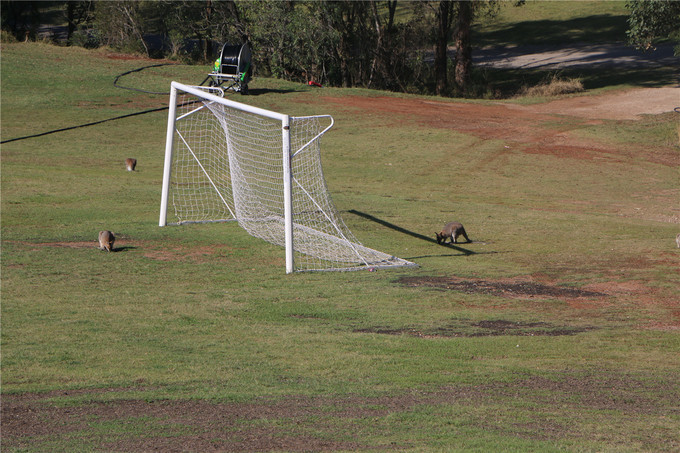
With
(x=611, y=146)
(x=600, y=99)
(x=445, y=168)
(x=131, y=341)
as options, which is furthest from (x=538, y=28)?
(x=131, y=341)

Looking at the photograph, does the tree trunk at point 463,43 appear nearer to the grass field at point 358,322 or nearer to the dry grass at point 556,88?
the dry grass at point 556,88

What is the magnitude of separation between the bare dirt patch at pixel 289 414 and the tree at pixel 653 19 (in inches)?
1107

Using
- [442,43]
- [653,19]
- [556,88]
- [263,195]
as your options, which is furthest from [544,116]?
[263,195]

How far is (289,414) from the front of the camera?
605cm

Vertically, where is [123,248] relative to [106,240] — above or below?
below

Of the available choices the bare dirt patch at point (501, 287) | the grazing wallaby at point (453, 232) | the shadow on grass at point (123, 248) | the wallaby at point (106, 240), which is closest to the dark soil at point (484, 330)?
the bare dirt patch at point (501, 287)

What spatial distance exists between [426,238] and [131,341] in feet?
26.5

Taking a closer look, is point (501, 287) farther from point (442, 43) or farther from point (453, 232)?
point (442, 43)

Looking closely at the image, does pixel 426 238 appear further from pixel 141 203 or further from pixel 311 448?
pixel 311 448

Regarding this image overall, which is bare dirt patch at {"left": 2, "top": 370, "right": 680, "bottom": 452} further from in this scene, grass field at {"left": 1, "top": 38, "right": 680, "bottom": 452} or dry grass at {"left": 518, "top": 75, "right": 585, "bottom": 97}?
dry grass at {"left": 518, "top": 75, "right": 585, "bottom": 97}

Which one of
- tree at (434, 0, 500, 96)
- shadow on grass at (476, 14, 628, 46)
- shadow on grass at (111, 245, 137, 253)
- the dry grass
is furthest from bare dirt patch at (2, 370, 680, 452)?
shadow on grass at (476, 14, 628, 46)

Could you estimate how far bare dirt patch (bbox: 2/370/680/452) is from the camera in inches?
216

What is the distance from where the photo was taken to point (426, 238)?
14.8 metres

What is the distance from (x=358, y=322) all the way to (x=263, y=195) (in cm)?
979
